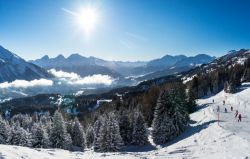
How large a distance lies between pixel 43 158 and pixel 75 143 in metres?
54.7

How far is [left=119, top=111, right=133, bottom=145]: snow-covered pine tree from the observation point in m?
75.2

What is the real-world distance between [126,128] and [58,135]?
16431 millimetres

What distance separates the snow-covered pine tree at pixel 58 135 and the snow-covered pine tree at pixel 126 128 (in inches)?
528

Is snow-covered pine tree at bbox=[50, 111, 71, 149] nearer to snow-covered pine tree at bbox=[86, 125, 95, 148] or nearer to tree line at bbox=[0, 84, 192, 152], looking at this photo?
tree line at bbox=[0, 84, 192, 152]

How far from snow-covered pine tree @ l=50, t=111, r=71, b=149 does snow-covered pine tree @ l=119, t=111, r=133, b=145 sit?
13.4m

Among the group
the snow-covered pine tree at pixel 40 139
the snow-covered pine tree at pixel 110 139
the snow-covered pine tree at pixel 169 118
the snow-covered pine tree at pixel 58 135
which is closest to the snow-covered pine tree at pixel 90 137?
the snow-covered pine tree at pixel 58 135

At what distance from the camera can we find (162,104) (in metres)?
69.9

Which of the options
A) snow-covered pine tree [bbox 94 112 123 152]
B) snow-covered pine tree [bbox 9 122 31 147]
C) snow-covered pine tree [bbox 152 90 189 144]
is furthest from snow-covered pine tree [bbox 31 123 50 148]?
snow-covered pine tree [bbox 152 90 189 144]

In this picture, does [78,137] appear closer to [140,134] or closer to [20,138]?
[20,138]

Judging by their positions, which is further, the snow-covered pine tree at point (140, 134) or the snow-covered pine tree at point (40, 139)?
the snow-covered pine tree at point (140, 134)

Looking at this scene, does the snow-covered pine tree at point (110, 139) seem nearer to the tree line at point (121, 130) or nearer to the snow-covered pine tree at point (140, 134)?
the tree line at point (121, 130)

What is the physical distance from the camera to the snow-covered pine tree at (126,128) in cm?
7516

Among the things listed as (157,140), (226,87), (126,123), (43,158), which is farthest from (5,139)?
(226,87)

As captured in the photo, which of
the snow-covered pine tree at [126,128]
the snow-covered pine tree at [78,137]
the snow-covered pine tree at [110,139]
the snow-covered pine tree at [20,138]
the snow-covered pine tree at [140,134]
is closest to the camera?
the snow-covered pine tree at [110,139]
